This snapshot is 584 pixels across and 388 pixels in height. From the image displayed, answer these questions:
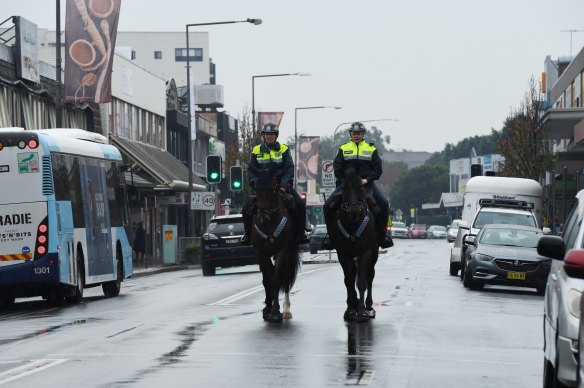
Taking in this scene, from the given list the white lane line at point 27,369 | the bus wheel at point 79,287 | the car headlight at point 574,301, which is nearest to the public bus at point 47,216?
the bus wheel at point 79,287

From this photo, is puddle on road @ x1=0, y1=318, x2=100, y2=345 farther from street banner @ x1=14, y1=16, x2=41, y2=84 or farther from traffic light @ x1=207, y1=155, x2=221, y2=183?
street banner @ x1=14, y1=16, x2=41, y2=84

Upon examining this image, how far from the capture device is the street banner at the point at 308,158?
8631 centimetres

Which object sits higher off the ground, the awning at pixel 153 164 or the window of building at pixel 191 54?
the window of building at pixel 191 54

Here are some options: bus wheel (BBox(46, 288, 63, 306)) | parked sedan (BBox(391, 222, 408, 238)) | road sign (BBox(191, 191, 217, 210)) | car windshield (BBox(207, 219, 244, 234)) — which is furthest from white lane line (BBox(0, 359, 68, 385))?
parked sedan (BBox(391, 222, 408, 238))

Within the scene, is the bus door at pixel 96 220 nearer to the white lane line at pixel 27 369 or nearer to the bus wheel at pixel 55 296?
the bus wheel at pixel 55 296

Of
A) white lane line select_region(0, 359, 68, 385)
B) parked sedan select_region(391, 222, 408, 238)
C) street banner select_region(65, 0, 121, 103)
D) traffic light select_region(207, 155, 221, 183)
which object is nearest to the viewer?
white lane line select_region(0, 359, 68, 385)

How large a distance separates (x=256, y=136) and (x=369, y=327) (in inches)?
2292

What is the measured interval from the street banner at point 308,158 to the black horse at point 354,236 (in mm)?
68218

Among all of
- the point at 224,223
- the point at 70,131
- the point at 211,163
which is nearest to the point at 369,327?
the point at 70,131

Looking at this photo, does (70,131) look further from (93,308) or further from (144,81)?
(144,81)

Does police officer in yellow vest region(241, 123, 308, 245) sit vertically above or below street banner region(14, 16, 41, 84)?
below

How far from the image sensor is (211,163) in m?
43.6

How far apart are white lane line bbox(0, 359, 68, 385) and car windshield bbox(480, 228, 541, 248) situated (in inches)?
670

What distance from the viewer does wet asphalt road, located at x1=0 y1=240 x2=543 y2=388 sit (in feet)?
39.0
